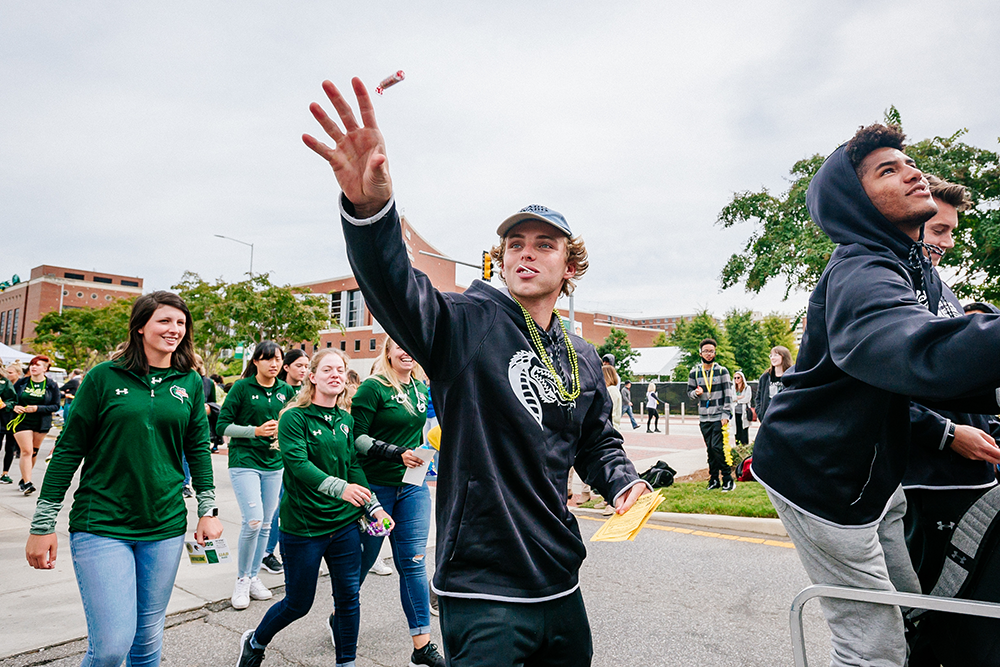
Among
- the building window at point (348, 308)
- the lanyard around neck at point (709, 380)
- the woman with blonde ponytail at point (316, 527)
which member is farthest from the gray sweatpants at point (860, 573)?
the building window at point (348, 308)

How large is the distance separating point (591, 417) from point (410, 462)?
1.94 metres

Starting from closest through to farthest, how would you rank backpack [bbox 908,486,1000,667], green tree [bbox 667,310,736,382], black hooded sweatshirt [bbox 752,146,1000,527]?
black hooded sweatshirt [bbox 752,146,1000,527]
backpack [bbox 908,486,1000,667]
green tree [bbox 667,310,736,382]

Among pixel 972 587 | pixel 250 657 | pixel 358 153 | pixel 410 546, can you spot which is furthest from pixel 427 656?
pixel 358 153

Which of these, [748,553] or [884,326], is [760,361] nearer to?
[748,553]

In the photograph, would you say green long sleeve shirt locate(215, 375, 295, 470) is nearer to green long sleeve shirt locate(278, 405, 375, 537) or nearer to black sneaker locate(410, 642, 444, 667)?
green long sleeve shirt locate(278, 405, 375, 537)

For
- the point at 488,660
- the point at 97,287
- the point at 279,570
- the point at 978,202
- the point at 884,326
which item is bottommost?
the point at 279,570

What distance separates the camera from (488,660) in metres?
1.70

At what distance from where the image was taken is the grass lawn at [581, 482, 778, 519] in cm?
741

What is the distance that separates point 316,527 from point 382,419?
36.8 inches

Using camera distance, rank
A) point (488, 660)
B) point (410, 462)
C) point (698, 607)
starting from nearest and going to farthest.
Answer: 1. point (488, 660)
2. point (410, 462)
3. point (698, 607)

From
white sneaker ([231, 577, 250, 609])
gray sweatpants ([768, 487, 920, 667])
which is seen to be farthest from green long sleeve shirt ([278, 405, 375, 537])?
gray sweatpants ([768, 487, 920, 667])

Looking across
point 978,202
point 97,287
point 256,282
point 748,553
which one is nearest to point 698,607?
point 748,553

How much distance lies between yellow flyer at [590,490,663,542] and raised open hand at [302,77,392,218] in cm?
114

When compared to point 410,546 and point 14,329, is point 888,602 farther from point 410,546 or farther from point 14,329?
point 14,329
